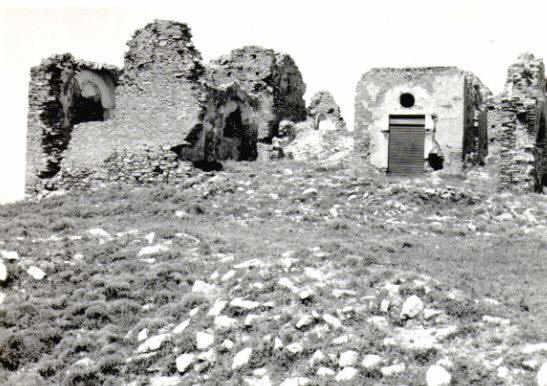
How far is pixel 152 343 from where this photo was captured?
320 inches

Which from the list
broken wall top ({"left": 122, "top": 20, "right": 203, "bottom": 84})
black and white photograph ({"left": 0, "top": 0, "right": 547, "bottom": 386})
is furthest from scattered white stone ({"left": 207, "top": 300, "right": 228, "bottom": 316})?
broken wall top ({"left": 122, "top": 20, "right": 203, "bottom": 84})

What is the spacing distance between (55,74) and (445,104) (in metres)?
12.2

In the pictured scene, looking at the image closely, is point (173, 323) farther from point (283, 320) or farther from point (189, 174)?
point (189, 174)

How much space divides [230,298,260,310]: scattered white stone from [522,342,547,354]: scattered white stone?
10.8 ft

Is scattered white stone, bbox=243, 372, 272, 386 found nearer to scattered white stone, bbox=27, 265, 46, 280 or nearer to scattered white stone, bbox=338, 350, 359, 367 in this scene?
scattered white stone, bbox=338, 350, 359, 367

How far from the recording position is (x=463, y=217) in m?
14.0

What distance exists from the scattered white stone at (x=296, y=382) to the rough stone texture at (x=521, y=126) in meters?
11.4

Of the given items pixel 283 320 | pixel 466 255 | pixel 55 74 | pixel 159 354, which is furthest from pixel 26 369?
A: pixel 55 74

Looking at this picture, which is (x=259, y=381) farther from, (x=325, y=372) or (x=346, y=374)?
(x=346, y=374)

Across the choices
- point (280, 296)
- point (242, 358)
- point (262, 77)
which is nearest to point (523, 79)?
point (262, 77)

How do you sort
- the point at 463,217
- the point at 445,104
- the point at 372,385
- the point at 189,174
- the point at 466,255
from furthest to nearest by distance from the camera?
the point at 445,104 → the point at 189,174 → the point at 463,217 → the point at 466,255 → the point at 372,385

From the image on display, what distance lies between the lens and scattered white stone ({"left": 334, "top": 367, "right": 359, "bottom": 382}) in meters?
6.81

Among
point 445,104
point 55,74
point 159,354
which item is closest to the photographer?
point 159,354

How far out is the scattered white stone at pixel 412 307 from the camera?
7.87 meters
